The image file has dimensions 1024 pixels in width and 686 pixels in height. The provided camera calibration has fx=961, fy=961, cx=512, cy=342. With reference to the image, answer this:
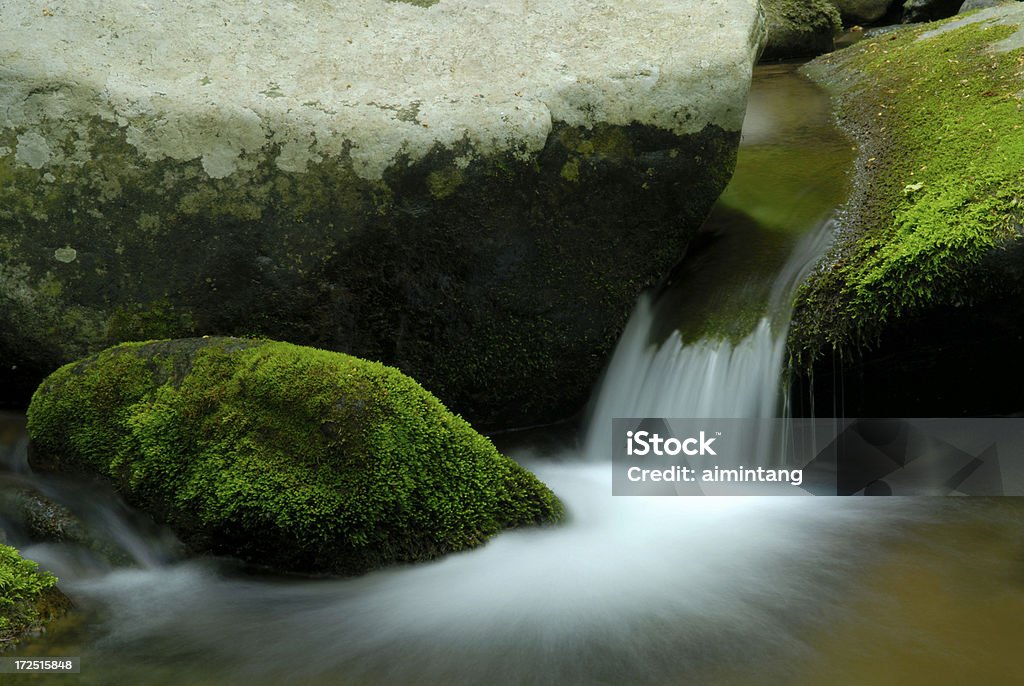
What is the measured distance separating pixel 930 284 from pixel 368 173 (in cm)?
293

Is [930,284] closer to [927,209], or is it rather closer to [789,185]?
[927,209]

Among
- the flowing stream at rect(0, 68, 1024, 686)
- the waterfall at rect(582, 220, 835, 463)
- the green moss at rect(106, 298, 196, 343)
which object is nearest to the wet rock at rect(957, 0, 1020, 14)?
the waterfall at rect(582, 220, 835, 463)

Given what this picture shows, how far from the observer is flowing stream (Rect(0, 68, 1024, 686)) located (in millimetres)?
3307

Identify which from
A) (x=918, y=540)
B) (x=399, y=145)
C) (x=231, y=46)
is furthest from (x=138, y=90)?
(x=918, y=540)

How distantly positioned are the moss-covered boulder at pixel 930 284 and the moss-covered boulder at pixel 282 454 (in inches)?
74.4

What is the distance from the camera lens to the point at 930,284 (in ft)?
16.0

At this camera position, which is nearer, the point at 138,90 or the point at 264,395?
the point at 264,395

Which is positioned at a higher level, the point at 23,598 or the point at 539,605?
the point at 23,598

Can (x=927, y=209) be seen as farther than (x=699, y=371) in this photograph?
No

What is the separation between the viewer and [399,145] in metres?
4.98

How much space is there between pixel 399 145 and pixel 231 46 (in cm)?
112

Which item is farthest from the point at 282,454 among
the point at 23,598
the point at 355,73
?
the point at 355,73

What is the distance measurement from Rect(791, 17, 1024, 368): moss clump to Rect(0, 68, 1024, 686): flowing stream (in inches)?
12.9

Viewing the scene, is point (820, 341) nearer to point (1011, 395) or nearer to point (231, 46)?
point (1011, 395)
